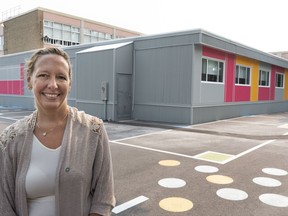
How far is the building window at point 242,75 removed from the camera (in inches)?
647

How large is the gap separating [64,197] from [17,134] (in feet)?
1.61

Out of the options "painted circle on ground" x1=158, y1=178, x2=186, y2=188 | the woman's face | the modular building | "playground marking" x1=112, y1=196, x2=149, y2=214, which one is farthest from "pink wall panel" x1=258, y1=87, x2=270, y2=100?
the woman's face

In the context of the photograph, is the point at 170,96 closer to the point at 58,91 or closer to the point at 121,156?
the point at 121,156

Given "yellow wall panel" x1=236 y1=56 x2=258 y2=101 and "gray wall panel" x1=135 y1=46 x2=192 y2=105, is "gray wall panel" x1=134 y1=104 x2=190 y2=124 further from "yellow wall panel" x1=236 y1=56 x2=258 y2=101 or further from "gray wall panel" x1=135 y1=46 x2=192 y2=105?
"yellow wall panel" x1=236 y1=56 x2=258 y2=101

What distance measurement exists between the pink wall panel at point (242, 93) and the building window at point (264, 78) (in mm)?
2122

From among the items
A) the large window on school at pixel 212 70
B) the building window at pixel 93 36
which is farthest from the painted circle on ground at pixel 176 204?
the building window at pixel 93 36

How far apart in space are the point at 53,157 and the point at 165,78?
11.7m

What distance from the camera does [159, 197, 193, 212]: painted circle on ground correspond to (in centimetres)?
389

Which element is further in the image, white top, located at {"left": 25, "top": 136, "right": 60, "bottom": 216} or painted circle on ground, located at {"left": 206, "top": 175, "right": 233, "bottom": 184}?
painted circle on ground, located at {"left": 206, "top": 175, "right": 233, "bottom": 184}

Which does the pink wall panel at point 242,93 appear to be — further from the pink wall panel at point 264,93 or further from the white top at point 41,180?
the white top at point 41,180

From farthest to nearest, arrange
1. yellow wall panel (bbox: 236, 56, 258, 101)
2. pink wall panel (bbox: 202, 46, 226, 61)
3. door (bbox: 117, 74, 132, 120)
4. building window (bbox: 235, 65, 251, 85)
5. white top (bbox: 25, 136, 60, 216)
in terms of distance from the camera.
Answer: yellow wall panel (bbox: 236, 56, 258, 101) → building window (bbox: 235, 65, 251, 85) → door (bbox: 117, 74, 132, 120) → pink wall panel (bbox: 202, 46, 226, 61) → white top (bbox: 25, 136, 60, 216)

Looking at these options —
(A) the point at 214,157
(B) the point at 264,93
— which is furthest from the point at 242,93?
(A) the point at 214,157

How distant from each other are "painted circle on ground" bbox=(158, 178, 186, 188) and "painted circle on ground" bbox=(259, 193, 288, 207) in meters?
1.29

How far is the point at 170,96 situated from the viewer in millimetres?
13039
